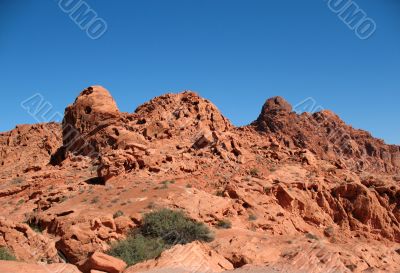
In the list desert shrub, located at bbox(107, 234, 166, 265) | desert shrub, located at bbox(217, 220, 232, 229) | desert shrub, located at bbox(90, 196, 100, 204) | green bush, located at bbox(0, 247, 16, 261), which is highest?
desert shrub, located at bbox(217, 220, 232, 229)

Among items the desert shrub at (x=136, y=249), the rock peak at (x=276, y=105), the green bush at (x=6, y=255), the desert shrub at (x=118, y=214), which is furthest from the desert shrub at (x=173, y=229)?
the rock peak at (x=276, y=105)

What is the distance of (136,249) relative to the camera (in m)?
14.1

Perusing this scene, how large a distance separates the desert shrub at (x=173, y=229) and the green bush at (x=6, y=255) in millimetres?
5415

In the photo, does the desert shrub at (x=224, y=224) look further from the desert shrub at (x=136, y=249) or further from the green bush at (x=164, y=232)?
the desert shrub at (x=136, y=249)

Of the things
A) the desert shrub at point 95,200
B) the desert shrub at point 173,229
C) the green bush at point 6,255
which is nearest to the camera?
the green bush at point 6,255

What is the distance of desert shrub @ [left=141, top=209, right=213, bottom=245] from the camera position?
16.0m

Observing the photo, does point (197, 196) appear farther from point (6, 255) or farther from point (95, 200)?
point (6, 255)

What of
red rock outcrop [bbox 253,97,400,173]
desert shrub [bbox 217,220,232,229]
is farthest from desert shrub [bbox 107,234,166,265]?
red rock outcrop [bbox 253,97,400,173]

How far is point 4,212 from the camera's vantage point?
21.5 metres

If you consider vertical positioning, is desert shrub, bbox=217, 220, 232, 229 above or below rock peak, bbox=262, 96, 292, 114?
below

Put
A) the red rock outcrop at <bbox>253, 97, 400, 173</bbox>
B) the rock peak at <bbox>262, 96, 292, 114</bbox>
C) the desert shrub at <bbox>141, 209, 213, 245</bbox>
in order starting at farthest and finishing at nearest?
the rock peak at <bbox>262, 96, 292, 114</bbox> < the red rock outcrop at <bbox>253, 97, 400, 173</bbox> < the desert shrub at <bbox>141, 209, 213, 245</bbox>

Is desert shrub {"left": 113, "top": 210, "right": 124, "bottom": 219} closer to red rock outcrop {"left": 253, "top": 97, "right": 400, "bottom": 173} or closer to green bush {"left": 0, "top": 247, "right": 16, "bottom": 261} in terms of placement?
green bush {"left": 0, "top": 247, "right": 16, "bottom": 261}

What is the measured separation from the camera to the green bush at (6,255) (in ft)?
37.1

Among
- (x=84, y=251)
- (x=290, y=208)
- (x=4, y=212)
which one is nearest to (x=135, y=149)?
(x=4, y=212)
